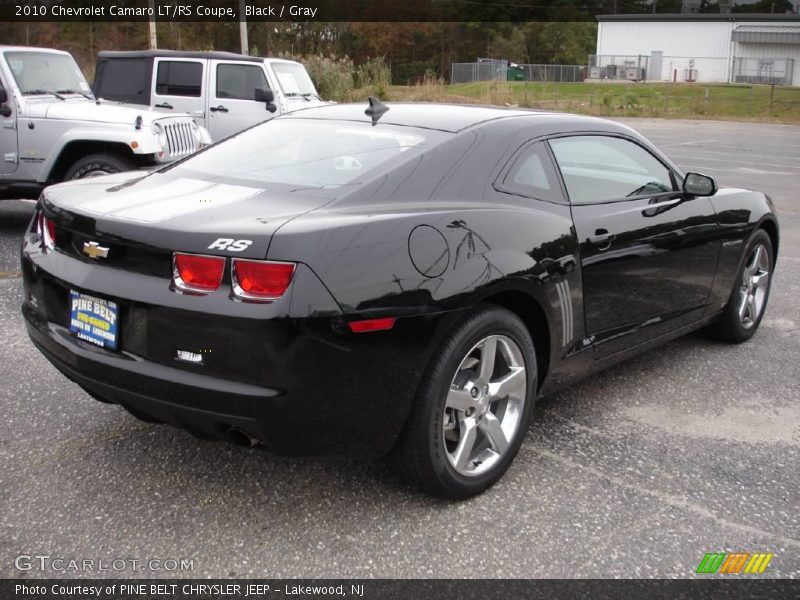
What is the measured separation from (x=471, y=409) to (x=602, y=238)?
3.72 ft

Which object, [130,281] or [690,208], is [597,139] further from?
[130,281]

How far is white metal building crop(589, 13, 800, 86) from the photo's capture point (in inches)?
2623

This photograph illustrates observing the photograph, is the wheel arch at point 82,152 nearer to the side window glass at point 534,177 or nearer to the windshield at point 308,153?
the windshield at point 308,153

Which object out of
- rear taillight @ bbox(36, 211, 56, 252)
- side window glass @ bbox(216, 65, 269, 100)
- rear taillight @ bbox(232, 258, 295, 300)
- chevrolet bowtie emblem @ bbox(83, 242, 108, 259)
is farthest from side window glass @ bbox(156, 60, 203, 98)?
rear taillight @ bbox(232, 258, 295, 300)

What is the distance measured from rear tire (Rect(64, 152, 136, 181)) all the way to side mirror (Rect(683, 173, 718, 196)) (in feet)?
18.9

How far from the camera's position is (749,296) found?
17.5 feet

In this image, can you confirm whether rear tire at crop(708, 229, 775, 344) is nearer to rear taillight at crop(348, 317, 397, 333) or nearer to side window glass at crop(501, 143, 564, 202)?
side window glass at crop(501, 143, 564, 202)

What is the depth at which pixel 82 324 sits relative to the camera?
3092 mm

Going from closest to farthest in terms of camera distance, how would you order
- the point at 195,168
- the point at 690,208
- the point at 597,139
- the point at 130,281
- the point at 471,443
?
the point at 130,281 → the point at 471,443 → the point at 195,168 → the point at 597,139 → the point at 690,208

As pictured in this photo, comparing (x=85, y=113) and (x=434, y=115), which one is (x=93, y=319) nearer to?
(x=434, y=115)

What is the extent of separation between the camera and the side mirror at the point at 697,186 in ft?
14.8

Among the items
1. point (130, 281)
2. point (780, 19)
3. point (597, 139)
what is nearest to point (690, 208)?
point (597, 139)

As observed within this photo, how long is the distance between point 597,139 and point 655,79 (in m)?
71.4

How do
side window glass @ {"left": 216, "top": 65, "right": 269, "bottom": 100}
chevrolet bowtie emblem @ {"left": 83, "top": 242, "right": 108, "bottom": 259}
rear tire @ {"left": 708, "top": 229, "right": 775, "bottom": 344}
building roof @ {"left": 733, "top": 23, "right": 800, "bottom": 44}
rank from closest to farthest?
chevrolet bowtie emblem @ {"left": 83, "top": 242, "right": 108, "bottom": 259} < rear tire @ {"left": 708, "top": 229, "right": 775, "bottom": 344} < side window glass @ {"left": 216, "top": 65, "right": 269, "bottom": 100} < building roof @ {"left": 733, "top": 23, "right": 800, "bottom": 44}
